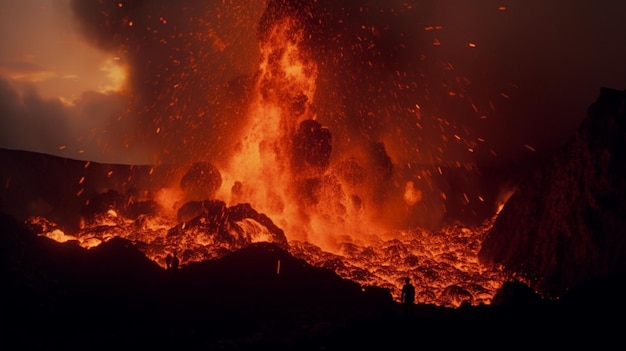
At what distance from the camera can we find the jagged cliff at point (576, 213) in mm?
42250

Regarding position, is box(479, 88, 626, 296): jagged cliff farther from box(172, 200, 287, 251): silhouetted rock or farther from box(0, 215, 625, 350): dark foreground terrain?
box(172, 200, 287, 251): silhouetted rock

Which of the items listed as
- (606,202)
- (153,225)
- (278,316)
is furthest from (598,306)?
(153,225)

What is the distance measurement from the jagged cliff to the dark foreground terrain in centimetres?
1873

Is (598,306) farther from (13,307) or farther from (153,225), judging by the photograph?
(153,225)

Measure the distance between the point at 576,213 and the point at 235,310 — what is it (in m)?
39.3

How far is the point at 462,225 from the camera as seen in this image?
87.6 metres

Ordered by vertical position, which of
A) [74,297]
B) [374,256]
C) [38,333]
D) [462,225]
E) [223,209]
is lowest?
[38,333]

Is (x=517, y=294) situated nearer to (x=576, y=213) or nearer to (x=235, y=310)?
(x=235, y=310)

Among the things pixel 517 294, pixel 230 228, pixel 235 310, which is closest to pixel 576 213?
pixel 517 294

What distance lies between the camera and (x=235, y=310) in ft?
83.1

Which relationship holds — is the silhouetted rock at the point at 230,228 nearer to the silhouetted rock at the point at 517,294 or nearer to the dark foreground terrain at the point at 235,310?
the dark foreground terrain at the point at 235,310

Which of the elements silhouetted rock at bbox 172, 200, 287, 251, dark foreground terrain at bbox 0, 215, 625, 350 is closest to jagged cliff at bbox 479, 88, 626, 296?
dark foreground terrain at bbox 0, 215, 625, 350

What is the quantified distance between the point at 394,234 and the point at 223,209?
38.5m

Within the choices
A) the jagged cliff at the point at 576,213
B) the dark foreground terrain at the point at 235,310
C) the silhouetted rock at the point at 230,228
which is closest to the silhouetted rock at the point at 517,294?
the dark foreground terrain at the point at 235,310
